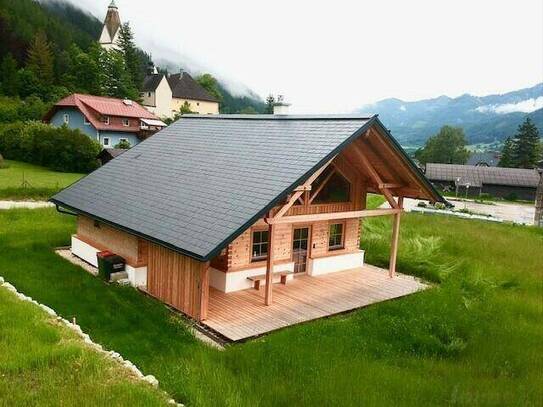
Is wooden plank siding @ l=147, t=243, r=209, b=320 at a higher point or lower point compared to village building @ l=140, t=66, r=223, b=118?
lower

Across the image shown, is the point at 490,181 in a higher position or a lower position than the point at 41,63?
lower

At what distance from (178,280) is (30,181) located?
21.8 m

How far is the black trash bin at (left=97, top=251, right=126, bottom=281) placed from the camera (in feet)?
39.4

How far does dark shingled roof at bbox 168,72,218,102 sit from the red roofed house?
3352 cm

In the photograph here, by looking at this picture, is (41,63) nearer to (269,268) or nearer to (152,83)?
(152,83)

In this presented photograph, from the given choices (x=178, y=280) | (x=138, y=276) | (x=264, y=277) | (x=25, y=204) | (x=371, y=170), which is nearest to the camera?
(x=178, y=280)

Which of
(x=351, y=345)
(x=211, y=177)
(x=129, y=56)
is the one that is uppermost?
(x=129, y=56)

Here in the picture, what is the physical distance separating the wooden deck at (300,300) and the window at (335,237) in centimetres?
87

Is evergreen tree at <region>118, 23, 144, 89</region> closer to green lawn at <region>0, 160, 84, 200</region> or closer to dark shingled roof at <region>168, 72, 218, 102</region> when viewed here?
dark shingled roof at <region>168, 72, 218, 102</region>

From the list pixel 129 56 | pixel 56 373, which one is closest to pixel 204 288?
pixel 56 373

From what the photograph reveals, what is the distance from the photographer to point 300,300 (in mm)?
11547

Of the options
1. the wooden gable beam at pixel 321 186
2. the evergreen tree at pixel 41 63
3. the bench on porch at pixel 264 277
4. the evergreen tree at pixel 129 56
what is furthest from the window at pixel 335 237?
the evergreen tree at pixel 129 56

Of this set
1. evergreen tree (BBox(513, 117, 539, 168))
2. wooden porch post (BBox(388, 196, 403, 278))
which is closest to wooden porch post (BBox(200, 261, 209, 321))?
wooden porch post (BBox(388, 196, 403, 278))

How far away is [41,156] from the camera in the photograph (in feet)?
118
